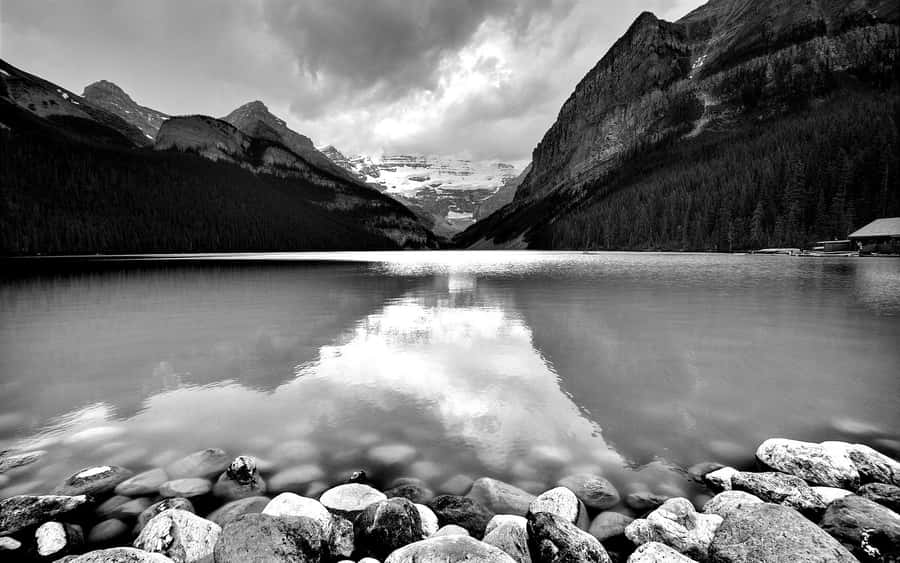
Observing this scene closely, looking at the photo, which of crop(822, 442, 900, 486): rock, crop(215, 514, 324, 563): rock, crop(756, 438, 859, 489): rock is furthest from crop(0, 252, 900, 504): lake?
crop(215, 514, 324, 563): rock

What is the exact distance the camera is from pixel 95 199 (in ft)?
479

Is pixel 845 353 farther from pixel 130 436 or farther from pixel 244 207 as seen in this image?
pixel 244 207

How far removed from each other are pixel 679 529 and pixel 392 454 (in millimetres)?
5092

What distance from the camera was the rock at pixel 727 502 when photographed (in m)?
5.66

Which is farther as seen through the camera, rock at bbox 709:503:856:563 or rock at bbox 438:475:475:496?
rock at bbox 438:475:475:496

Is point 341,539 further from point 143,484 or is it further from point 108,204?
point 108,204

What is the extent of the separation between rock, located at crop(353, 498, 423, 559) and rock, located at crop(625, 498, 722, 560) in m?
3.02

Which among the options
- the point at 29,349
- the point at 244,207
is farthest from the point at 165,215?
the point at 29,349

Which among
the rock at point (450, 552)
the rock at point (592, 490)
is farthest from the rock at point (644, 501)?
the rock at point (450, 552)

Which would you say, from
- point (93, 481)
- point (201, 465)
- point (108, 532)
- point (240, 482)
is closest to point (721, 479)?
point (240, 482)

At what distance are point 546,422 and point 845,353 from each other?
13.5m

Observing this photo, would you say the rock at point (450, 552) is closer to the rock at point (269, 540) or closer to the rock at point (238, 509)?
the rock at point (269, 540)

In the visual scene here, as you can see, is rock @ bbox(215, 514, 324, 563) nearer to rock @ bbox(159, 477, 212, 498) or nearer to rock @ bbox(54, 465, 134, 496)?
rock @ bbox(159, 477, 212, 498)

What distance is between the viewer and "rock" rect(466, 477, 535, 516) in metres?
6.28
